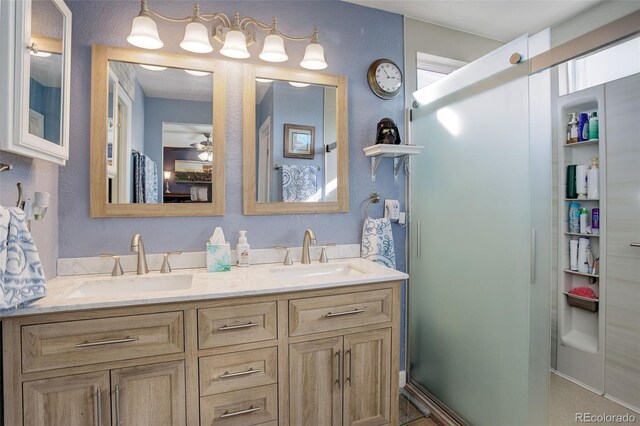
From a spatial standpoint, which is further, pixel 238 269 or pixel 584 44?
pixel 238 269

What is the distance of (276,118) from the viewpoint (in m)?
1.94

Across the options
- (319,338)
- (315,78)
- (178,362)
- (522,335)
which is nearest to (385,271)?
(319,338)

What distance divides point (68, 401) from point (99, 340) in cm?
22

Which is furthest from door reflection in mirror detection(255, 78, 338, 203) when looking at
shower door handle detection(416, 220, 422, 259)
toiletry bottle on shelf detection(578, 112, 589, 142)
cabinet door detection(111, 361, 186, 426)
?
toiletry bottle on shelf detection(578, 112, 589, 142)

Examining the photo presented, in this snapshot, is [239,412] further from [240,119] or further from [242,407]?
[240,119]

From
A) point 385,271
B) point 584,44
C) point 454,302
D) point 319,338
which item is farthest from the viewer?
point 454,302

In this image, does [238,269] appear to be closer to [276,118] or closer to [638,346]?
[276,118]

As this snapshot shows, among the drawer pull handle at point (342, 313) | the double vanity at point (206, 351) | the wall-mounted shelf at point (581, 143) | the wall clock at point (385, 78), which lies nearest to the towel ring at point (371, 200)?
the double vanity at point (206, 351)

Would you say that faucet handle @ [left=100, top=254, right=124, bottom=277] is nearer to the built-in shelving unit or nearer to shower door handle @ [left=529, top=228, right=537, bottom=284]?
shower door handle @ [left=529, top=228, right=537, bottom=284]

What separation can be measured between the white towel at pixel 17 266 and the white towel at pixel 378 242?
153 centimetres

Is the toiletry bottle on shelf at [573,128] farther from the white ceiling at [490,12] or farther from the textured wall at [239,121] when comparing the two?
the textured wall at [239,121]

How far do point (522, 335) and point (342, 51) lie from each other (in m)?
1.81

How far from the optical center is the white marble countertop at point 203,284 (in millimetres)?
1214

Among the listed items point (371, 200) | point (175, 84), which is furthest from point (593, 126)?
point (175, 84)
